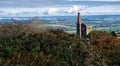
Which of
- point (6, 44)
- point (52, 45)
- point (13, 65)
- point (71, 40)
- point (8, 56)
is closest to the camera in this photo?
point (13, 65)

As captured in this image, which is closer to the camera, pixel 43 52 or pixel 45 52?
pixel 43 52

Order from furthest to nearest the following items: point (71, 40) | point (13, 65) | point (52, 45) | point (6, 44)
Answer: point (71, 40), point (52, 45), point (6, 44), point (13, 65)

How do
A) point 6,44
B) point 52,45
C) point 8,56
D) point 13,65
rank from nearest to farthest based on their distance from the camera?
1. point 13,65
2. point 8,56
3. point 6,44
4. point 52,45

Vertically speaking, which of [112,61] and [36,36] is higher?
[36,36]

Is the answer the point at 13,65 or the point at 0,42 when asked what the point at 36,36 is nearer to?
the point at 0,42

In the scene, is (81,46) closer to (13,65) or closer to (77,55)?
(77,55)

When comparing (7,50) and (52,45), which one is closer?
(7,50)

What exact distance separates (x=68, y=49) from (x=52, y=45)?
759 mm

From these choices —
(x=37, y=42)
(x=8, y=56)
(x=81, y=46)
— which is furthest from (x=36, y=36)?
(x=8, y=56)

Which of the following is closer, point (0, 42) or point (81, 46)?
point (0, 42)

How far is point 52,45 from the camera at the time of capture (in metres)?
16.8

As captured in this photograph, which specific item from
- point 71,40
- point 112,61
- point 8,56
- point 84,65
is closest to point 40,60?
point 8,56

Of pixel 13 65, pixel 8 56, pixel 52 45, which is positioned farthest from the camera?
pixel 52 45

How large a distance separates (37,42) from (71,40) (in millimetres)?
2287
